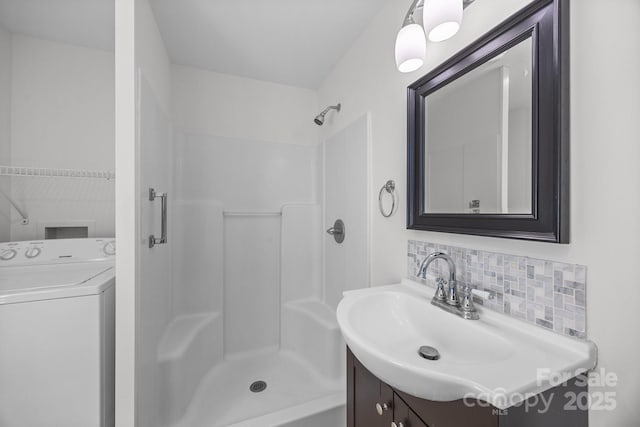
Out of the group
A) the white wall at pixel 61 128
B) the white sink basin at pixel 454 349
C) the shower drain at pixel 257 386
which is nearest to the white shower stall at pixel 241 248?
the shower drain at pixel 257 386

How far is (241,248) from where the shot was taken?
213 centimetres

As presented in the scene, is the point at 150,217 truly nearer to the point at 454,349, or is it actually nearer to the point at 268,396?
the point at 268,396

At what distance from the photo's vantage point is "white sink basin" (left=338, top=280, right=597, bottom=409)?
20.9 inches

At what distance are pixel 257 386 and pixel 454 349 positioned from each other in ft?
5.12

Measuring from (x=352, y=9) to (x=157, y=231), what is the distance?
1.75 metres

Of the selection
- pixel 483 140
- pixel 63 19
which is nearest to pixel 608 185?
pixel 483 140

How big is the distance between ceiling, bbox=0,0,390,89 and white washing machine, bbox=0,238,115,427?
4.74 ft

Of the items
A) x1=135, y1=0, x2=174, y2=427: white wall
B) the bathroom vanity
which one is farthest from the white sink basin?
x1=135, y1=0, x2=174, y2=427: white wall

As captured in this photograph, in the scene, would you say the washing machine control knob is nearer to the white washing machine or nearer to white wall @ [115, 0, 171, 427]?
the white washing machine

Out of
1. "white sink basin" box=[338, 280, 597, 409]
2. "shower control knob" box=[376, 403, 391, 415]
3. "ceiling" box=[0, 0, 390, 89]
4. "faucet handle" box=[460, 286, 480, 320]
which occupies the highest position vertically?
"ceiling" box=[0, 0, 390, 89]

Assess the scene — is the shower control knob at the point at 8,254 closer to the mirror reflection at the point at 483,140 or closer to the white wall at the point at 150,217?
the white wall at the point at 150,217

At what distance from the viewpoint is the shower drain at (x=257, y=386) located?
5.81 ft

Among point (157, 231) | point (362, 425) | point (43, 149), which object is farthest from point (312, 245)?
point (43, 149)

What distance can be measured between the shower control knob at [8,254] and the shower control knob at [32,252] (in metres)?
0.04
